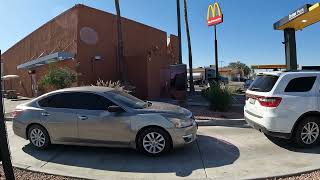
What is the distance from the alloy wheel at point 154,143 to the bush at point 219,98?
272 inches

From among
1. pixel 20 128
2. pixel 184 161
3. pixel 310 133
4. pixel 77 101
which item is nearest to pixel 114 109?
pixel 77 101

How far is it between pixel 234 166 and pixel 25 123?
15.5ft

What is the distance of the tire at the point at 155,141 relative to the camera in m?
7.95

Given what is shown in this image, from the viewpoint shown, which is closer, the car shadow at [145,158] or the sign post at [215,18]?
the car shadow at [145,158]

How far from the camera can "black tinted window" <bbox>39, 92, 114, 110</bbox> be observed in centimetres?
838

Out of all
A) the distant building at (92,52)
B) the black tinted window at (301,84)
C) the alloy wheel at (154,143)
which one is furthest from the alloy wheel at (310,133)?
the distant building at (92,52)

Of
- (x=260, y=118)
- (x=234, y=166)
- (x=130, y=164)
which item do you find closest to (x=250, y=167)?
(x=234, y=166)

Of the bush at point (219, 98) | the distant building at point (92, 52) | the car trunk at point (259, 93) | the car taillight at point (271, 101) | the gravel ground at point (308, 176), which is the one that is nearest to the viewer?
the gravel ground at point (308, 176)

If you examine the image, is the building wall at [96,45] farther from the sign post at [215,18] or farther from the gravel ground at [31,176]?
the gravel ground at [31,176]

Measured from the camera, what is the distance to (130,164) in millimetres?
7539

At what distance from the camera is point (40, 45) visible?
82.5 feet

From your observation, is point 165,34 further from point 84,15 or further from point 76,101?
point 76,101

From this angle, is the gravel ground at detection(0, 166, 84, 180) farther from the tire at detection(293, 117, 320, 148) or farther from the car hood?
the tire at detection(293, 117, 320, 148)

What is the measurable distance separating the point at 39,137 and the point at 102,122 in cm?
164
